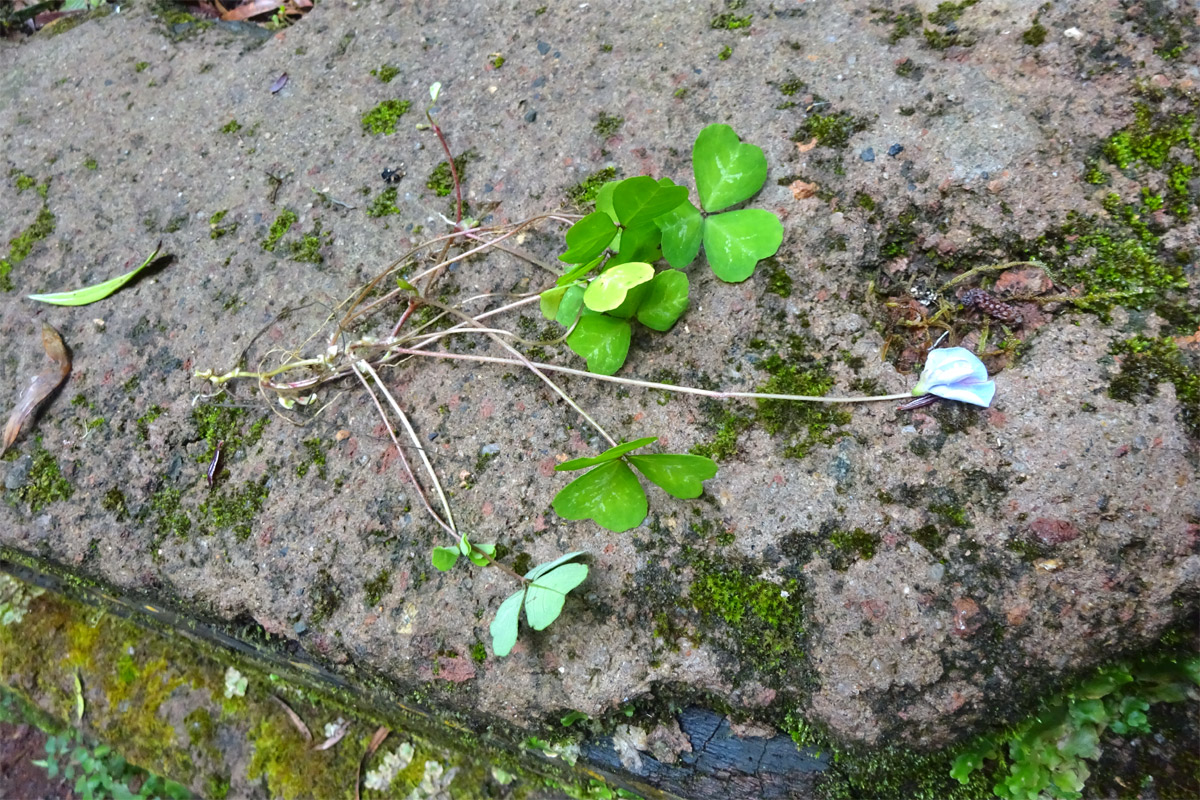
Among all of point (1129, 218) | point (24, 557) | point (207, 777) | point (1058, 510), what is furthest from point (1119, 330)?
point (24, 557)

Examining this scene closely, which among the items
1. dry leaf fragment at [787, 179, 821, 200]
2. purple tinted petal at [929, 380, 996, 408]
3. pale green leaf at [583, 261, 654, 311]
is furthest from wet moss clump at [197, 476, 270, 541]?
purple tinted petal at [929, 380, 996, 408]

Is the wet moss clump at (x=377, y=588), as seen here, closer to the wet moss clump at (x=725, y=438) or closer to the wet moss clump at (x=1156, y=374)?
the wet moss clump at (x=725, y=438)

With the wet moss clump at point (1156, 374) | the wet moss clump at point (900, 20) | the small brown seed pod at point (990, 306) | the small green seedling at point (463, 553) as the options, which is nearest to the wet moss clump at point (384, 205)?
the small green seedling at point (463, 553)

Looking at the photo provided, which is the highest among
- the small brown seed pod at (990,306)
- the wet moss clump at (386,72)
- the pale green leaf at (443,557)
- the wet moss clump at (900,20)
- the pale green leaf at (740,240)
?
the wet moss clump at (386,72)

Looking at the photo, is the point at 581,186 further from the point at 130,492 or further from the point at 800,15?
the point at 130,492

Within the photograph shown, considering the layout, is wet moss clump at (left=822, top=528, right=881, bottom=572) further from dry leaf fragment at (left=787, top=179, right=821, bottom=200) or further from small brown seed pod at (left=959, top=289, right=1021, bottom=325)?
dry leaf fragment at (left=787, top=179, right=821, bottom=200)
